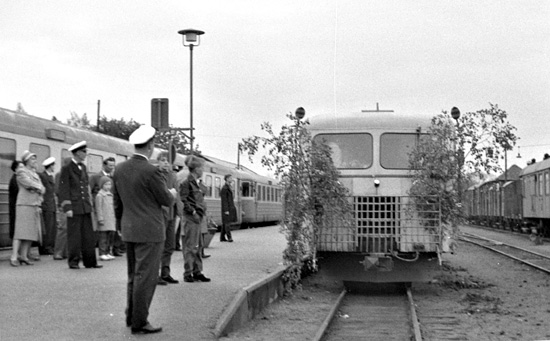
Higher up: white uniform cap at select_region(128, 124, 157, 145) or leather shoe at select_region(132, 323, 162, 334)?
white uniform cap at select_region(128, 124, 157, 145)

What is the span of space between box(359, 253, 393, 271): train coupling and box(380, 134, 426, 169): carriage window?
1817 millimetres

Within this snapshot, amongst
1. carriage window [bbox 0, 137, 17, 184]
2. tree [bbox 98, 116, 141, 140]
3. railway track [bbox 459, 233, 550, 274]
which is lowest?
railway track [bbox 459, 233, 550, 274]

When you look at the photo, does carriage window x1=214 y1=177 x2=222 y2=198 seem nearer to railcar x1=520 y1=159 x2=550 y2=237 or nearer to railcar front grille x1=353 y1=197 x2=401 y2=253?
railcar x1=520 y1=159 x2=550 y2=237

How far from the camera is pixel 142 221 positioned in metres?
7.70

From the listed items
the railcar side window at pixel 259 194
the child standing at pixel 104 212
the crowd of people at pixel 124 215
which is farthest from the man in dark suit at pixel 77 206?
the railcar side window at pixel 259 194

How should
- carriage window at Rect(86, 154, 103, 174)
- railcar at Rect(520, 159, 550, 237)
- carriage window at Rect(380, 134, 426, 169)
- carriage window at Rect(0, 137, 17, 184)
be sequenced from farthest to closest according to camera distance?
1. railcar at Rect(520, 159, 550, 237)
2. carriage window at Rect(86, 154, 103, 174)
3. carriage window at Rect(0, 137, 17, 184)
4. carriage window at Rect(380, 134, 426, 169)

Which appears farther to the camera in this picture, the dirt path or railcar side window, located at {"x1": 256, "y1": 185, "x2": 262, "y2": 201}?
railcar side window, located at {"x1": 256, "y1": 185, "x2": 262, "y2": 201}

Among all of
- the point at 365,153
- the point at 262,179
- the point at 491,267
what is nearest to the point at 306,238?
the point at 365,153

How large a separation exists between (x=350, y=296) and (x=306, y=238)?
1829 mm

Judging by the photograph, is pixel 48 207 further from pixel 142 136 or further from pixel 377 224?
pixel 142 136

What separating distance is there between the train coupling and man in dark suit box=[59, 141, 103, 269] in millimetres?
4284

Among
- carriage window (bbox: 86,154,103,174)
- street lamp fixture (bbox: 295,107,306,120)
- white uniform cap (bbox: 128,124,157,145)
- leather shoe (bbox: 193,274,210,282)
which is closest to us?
white uniform cap (bbox: 128,124,157,145)

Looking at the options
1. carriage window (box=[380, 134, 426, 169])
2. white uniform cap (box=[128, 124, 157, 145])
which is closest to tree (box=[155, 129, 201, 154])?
carriage window (box=[380, 134, 426, 169])

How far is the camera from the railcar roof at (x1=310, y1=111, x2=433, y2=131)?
1424cm
